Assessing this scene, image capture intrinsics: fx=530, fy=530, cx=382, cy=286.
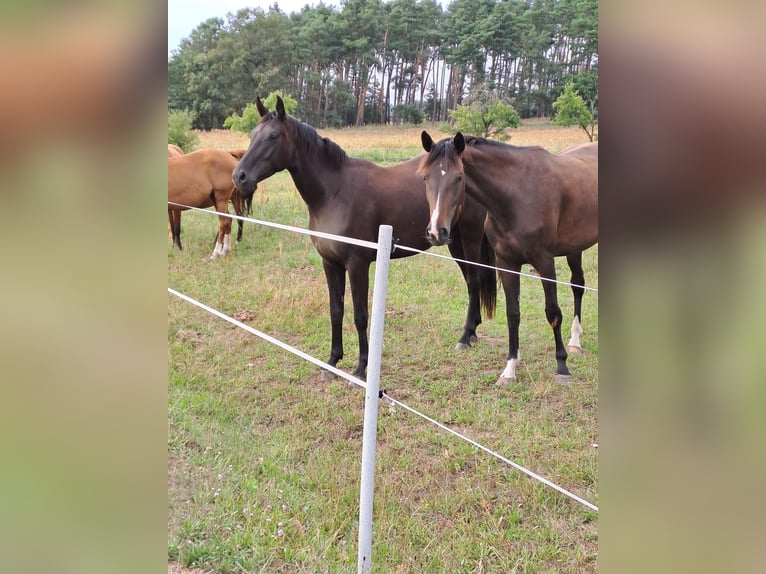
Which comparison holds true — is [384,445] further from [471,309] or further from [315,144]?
[315,144]

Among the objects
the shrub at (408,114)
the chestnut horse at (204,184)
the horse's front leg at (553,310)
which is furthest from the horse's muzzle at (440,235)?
the shrub at (408,114)

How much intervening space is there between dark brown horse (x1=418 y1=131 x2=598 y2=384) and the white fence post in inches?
65.7

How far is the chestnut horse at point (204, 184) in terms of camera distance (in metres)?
7.71

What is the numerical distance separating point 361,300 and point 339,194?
834mm

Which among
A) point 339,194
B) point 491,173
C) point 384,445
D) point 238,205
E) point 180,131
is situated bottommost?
point 384,445

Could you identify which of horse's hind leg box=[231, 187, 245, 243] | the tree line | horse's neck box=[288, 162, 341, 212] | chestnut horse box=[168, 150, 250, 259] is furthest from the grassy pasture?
the tree line

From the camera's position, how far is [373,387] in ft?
5.65

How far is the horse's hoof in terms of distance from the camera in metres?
3.87

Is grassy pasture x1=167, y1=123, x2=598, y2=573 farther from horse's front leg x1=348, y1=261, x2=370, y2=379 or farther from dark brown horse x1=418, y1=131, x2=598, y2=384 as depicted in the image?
dark brown horse x1=418, y1=131, x2=598, y2=384

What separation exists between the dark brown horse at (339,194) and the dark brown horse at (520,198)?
70 cm

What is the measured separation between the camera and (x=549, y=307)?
155 inches

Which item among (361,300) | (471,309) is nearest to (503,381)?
(471,309)
